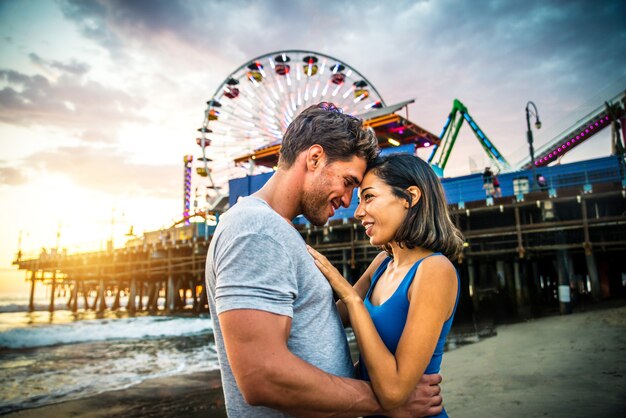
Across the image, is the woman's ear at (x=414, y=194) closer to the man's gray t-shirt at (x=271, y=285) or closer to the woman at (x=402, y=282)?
the woman at (x=402, y=282)

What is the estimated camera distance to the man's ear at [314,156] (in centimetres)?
177

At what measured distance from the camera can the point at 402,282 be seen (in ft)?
6.03

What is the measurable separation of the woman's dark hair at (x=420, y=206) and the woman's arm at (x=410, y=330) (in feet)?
0.73

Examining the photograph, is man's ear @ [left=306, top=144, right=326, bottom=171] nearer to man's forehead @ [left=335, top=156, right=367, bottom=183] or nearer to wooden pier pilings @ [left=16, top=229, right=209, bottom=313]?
man's forehead @ [left=335, top=156, right=367, bottom=183]

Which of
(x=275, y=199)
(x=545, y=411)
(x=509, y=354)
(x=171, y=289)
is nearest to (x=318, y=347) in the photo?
(x=275, y=199)

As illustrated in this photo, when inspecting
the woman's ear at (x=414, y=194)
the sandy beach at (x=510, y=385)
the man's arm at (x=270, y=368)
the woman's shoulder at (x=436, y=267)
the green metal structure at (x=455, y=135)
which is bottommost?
the sandy beach at (x=510, y=385)

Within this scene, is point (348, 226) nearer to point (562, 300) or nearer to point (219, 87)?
point (562, 300)

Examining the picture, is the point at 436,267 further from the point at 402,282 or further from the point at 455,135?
the point at 455,135

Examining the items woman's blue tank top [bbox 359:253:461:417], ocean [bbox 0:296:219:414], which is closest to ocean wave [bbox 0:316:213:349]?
ocean [bbox 0:296:219:414]

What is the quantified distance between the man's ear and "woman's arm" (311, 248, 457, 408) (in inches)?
16.7

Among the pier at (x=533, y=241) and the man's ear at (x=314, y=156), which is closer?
the man's ear at (x=314, y=156)

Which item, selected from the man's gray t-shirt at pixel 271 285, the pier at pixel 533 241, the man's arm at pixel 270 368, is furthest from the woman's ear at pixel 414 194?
the pier at pixel 533 241

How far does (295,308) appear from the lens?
1456mm

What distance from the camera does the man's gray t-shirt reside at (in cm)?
123
